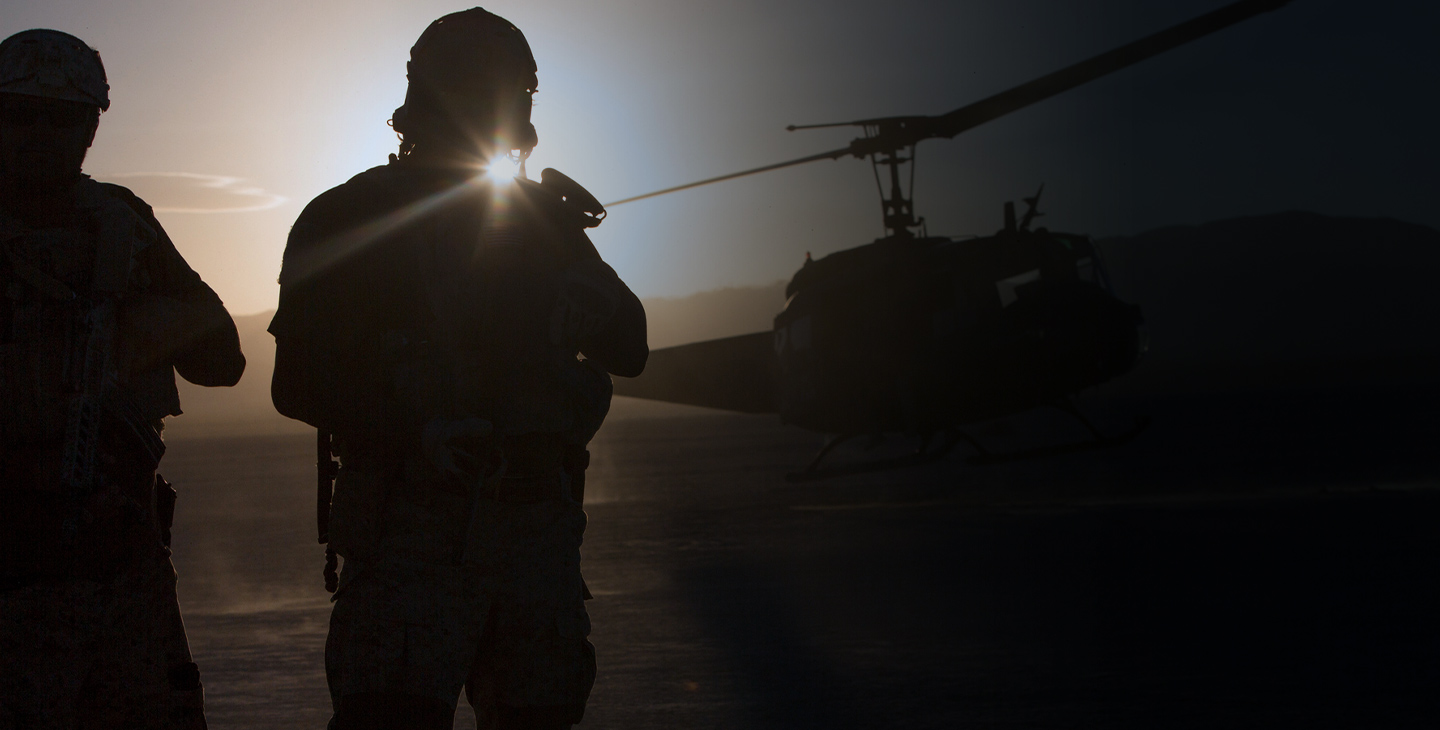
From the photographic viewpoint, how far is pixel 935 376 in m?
13.6

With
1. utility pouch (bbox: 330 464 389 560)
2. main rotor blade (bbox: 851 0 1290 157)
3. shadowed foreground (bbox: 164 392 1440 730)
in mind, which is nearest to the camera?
utility pouch (bbox: 330 464 389 560)

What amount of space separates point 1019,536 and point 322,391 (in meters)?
17.3

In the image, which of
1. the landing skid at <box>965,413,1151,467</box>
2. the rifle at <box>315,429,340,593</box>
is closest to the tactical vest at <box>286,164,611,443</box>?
the rifle at <box>315,429,340,593</box>

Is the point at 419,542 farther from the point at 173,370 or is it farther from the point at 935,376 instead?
the point at 935,376

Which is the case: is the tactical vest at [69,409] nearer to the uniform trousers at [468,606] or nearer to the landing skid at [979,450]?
the uniform trousers at [468,606]

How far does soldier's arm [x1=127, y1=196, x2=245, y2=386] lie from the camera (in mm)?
2289

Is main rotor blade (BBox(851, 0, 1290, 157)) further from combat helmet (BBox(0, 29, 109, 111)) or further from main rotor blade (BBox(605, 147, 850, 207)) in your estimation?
combat helmet (BBox(0, 29, 109, 111))

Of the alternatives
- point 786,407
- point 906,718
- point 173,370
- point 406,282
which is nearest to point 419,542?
point 406,282

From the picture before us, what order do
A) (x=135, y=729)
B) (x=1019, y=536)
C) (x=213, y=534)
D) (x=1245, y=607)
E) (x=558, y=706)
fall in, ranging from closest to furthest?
(x=135, y=729), (x=558, y=706), (x=1245, y=607), (x=1019, y=536), (x=213, y=534)

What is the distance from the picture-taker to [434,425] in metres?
2.16

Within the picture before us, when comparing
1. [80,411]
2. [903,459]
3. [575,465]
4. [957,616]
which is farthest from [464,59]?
[903,459]

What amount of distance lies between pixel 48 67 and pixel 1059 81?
39.2ft

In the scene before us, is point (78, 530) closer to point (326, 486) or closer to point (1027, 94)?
point (326, 486)

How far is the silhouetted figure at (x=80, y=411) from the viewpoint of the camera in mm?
2076
